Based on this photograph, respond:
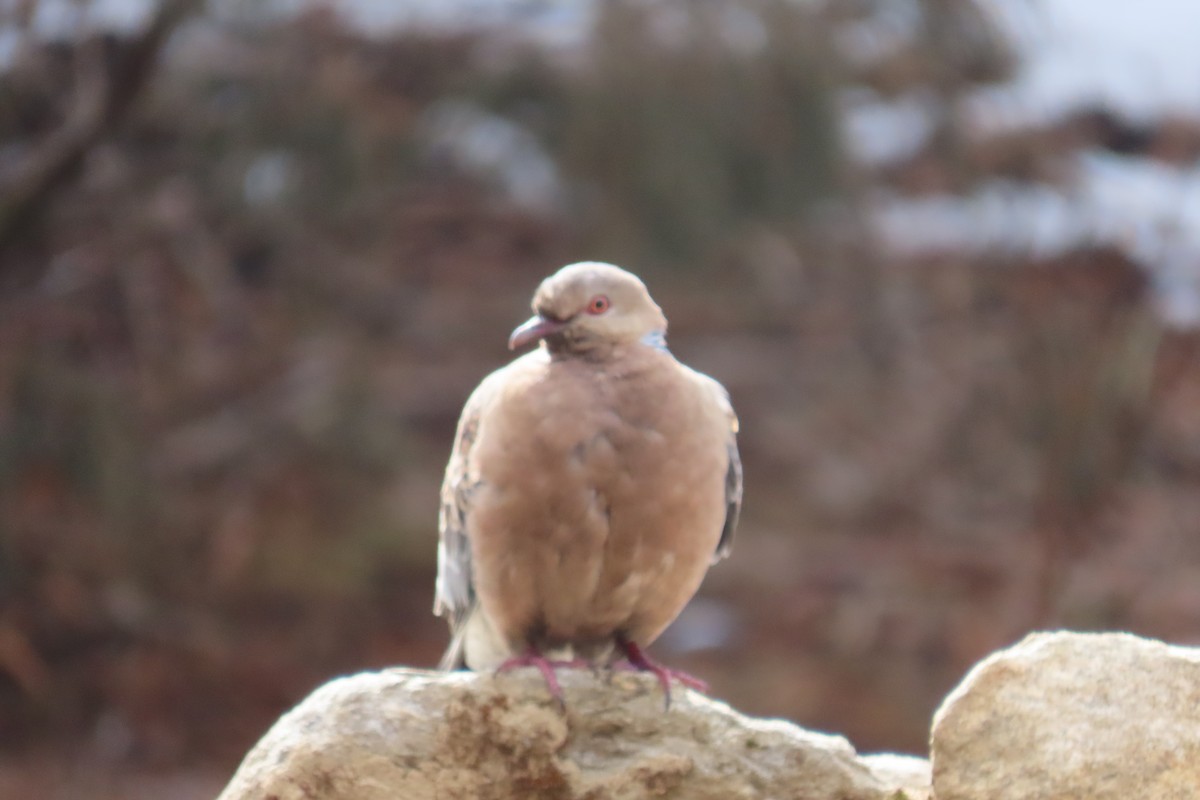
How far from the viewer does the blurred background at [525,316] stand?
630 cm

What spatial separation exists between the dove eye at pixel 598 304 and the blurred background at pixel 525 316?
304 cm

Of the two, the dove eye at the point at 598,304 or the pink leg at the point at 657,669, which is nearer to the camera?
the pink leg at the point at 657,669

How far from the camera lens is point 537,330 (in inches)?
123

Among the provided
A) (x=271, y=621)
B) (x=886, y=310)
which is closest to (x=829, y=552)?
(x=886, y=310)

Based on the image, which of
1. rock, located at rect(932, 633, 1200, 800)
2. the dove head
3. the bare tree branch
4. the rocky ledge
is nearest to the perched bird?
the dove head

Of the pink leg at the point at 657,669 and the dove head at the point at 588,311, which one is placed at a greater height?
the dove head at the point at 588,311

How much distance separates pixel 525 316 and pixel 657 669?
428cm

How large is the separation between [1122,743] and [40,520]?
448 centimetres

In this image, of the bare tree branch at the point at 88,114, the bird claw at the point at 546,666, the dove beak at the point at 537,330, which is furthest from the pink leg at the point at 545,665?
the bare tree branch at the point at 88,114

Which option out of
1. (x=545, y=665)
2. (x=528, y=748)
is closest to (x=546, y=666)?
(x=545, y=665)

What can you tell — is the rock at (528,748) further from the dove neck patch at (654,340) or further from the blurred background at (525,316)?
the blurred background at (525,316)

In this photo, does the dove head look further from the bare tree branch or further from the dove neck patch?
the bare tree branch

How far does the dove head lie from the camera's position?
314cm

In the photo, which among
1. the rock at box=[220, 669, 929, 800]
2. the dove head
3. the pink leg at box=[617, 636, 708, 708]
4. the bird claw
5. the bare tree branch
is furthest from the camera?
the bare tree branch
